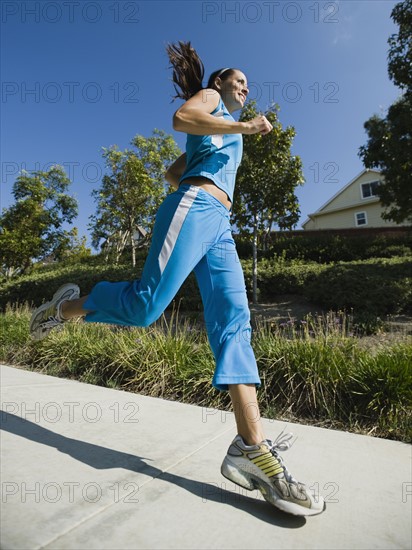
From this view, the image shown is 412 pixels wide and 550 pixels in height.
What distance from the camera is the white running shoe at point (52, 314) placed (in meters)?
1.96

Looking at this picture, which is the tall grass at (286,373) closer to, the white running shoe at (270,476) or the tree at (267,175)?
the white running shoe at (270,476)

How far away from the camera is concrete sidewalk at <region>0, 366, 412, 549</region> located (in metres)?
1.18

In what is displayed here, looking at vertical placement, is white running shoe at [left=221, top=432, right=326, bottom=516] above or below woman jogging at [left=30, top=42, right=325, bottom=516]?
below

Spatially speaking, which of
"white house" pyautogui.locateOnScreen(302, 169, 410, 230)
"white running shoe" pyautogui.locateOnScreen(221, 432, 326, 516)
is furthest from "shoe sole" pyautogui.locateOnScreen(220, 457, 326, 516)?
"white house" pyautogui.locateOnScreen(302, 169, 410, 230)

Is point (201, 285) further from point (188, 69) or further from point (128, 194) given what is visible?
point (128, 194)

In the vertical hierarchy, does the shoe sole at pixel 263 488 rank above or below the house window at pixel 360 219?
below

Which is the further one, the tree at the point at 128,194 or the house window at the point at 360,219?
the house window at the point at 360,219

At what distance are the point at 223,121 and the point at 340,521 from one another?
1602 millimetres

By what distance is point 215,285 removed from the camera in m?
1.66

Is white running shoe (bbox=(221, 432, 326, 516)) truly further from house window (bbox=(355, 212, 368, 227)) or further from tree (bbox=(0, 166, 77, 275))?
house window (bbox=(355, 212, 368, 227))

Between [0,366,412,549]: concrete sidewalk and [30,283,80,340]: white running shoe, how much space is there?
1.90 feet

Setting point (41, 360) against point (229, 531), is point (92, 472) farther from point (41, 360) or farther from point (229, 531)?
point (41, 360)

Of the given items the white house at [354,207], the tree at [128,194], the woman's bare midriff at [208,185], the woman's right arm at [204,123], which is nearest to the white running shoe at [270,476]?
the woman's bare midriff at [208,185]

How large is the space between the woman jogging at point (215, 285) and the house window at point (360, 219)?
92.3 feet
